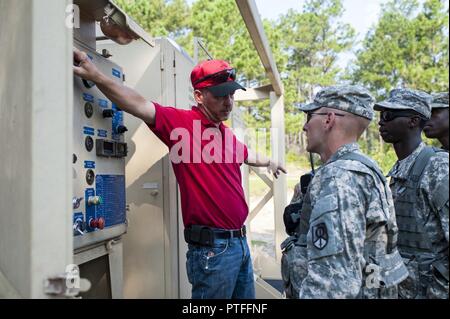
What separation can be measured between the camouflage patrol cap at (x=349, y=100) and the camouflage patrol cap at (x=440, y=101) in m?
0.87

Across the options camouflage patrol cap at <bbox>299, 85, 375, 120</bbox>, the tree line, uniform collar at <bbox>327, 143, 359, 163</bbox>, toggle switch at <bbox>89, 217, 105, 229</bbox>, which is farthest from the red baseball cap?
the tree line

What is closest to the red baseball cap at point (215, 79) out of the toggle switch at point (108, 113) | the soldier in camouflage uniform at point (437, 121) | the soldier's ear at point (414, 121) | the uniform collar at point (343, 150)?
the toggle switch at point (108, 113)

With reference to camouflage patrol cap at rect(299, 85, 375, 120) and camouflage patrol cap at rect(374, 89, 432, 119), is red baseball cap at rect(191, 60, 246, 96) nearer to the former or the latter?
camouflage patrol cap at rect(299, 85, 375, 120)

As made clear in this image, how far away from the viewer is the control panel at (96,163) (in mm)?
1917

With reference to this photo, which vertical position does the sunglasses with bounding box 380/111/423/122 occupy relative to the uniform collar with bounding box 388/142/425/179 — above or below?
above

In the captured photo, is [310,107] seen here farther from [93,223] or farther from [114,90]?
[93,223]

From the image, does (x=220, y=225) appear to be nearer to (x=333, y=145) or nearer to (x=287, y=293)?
(x=287, y=293)

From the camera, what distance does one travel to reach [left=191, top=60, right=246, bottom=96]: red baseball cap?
7.67 feet

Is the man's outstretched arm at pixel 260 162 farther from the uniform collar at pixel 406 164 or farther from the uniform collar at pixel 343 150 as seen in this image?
the uniform collar at pixel 343 150

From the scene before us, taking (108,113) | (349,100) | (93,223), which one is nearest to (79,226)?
(93,223)

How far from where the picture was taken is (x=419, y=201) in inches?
84.0

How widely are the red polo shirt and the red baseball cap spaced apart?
0.56 feet

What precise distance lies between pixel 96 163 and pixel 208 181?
2.04 ft

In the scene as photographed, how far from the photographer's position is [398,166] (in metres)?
2.46
